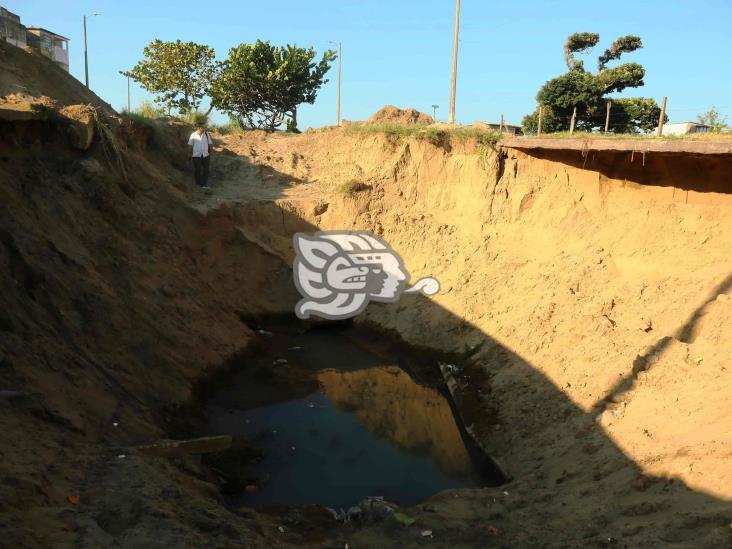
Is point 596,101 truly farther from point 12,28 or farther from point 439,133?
point 12,28

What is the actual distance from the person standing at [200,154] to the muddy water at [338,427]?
4640 mm

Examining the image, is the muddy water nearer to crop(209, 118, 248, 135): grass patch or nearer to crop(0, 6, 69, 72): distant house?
crop(209, 118, 248, 135): grass patch

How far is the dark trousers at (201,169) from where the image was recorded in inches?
519

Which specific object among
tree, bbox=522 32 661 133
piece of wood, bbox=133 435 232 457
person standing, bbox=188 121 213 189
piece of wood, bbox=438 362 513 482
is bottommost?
piece of wood, bbox=438 362 513 482

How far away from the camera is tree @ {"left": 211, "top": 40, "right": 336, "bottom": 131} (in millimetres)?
24828

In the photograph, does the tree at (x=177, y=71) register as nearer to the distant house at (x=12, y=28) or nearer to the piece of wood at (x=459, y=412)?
the distant house at (x=12, y=28)

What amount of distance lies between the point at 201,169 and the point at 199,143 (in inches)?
26.6

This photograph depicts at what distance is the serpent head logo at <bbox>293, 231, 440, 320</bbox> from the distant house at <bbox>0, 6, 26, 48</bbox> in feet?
67.2

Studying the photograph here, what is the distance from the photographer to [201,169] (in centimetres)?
1338

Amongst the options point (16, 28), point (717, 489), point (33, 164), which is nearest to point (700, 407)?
point (717, 489)

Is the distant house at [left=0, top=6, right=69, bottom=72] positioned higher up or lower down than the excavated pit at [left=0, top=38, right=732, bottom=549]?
higher up

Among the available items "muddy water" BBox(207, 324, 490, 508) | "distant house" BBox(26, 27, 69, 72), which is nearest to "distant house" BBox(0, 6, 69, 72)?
"distant house" BBox(26, 27, 69, 72)

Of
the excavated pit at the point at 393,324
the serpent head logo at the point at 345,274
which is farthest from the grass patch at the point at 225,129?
the serpent head logo at the point at 345,274

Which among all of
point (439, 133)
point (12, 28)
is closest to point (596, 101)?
point (439, 133)
